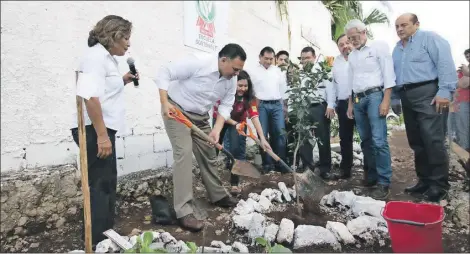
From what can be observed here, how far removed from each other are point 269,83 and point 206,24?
112 cm

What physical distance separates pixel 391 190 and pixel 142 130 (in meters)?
2.62

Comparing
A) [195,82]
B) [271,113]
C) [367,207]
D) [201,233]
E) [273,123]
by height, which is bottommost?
[201,233]

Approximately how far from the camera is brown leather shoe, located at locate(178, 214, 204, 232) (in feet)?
8.20

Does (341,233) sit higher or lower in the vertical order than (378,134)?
lower

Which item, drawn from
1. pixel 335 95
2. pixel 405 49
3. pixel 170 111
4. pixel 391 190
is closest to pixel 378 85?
pixel 405 49

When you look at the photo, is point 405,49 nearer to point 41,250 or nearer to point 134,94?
point 134,94

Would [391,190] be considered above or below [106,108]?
below

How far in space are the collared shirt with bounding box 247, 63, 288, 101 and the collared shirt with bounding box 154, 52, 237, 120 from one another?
1.44 metres

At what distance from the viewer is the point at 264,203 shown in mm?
3037

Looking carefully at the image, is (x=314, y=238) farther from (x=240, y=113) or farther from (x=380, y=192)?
(x=240, y=113)

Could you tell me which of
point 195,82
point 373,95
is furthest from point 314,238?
point 373,95

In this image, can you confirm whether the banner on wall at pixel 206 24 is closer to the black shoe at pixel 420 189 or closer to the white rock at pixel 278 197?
the white rock at pixel 278 197

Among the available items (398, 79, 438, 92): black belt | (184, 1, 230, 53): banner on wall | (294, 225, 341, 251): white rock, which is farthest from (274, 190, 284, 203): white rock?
(184, 1, 230, 53): banner on wall

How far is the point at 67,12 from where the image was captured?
108 inches
